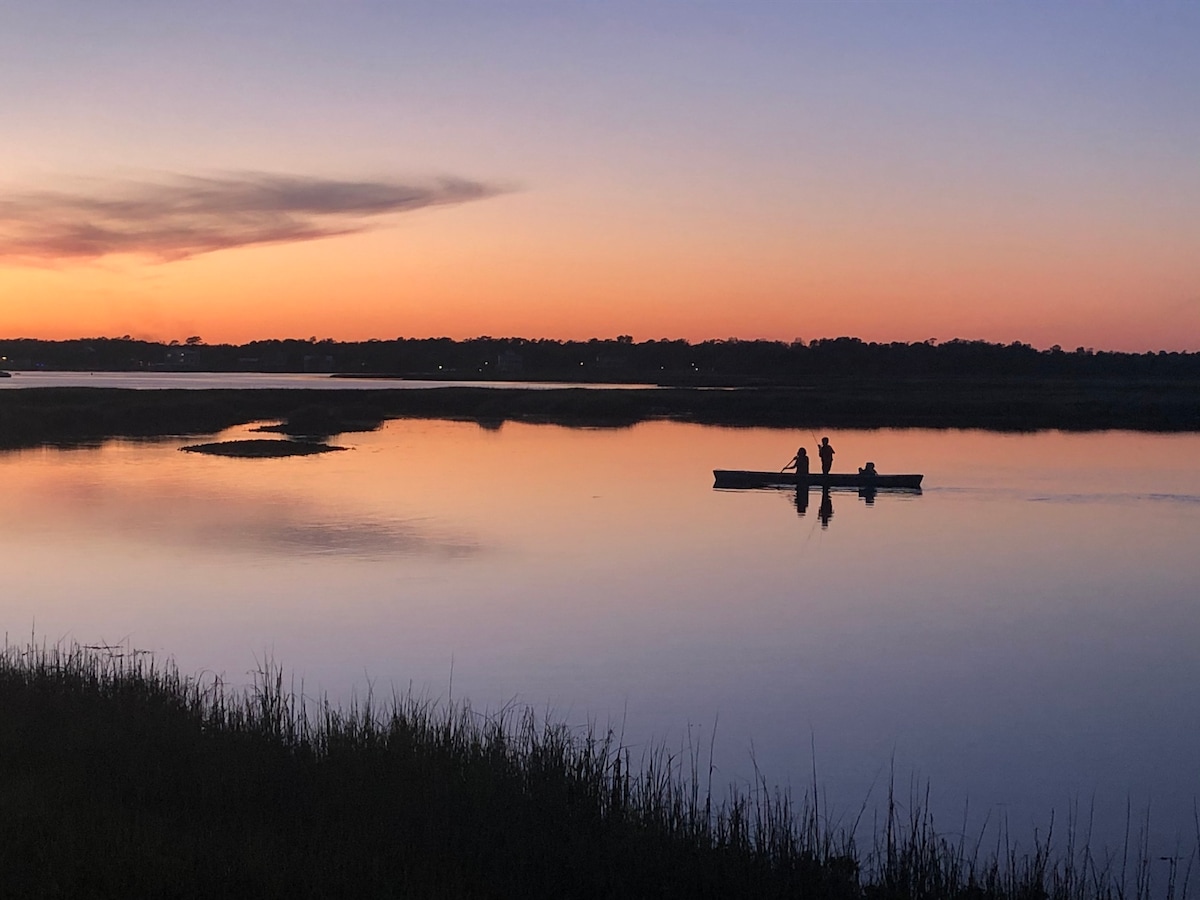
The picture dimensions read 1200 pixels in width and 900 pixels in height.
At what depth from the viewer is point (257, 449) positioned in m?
39.9

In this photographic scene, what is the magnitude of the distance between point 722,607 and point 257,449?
27147mm

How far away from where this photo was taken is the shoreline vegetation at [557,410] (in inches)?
2044

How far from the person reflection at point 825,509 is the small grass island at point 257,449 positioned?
1826 centimetres

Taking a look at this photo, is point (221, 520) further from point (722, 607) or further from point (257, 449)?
point (257, 449)

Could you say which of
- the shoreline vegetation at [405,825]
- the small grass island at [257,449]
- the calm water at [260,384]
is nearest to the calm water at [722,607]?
the shoreline vegetation at [405,825]

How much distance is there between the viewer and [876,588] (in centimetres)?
1784

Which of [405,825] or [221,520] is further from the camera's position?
[221,520]

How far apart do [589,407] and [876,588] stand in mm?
51139

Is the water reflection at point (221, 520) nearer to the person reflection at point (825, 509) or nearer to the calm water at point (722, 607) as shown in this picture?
the calm water at point (722, 607)

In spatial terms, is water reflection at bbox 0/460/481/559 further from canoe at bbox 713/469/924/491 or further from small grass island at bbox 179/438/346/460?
canoe at bbox 713/469/924/491

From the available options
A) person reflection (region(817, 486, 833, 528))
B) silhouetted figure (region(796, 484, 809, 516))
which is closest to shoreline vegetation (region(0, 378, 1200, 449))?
silhouetted figure (region(796, 484, 809, 516))

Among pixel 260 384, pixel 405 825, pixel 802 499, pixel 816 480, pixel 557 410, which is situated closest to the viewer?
pixel 405 825

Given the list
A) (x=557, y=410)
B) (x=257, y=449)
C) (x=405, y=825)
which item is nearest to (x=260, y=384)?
(x=557, y=410)

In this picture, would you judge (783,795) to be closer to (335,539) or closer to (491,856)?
(491,856)
